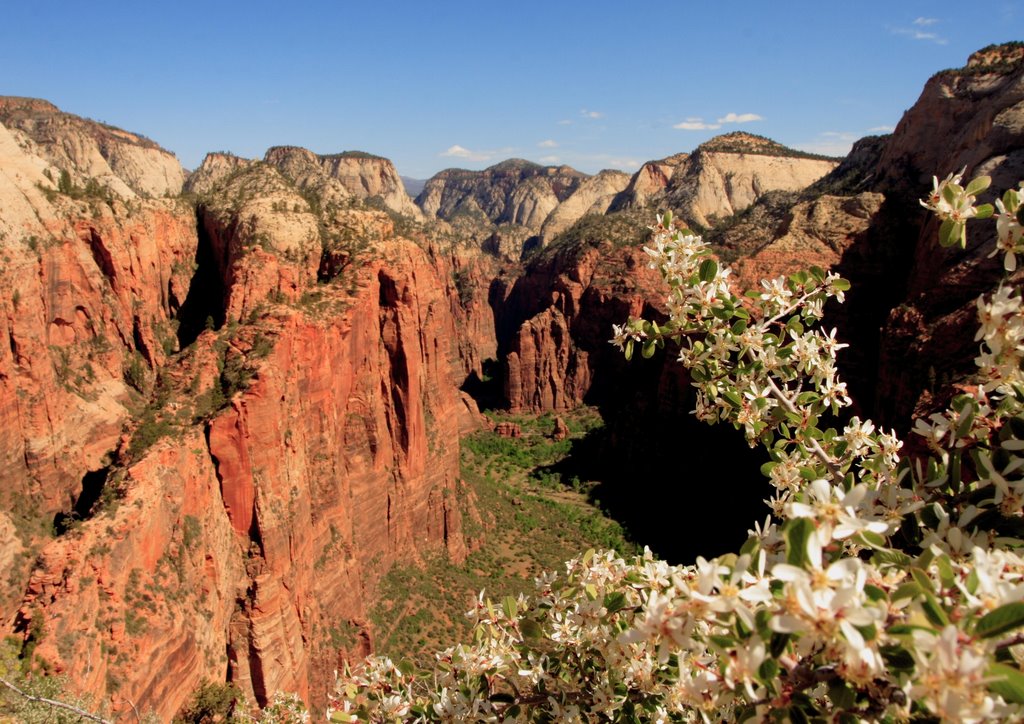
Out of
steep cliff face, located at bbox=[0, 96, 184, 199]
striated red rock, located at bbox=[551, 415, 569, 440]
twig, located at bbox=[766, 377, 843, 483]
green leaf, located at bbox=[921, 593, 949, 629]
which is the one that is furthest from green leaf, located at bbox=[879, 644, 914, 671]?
steep cliff face, located at bbox=[0, 96, 184, 199]

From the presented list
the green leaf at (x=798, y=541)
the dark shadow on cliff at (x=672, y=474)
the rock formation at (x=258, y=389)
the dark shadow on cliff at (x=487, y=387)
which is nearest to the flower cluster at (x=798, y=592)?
the green leaf at (x=798, y=541)

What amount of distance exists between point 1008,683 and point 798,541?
0.75 m

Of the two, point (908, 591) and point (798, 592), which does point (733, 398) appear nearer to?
point (908, 591)

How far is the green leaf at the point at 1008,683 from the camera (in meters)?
2.07

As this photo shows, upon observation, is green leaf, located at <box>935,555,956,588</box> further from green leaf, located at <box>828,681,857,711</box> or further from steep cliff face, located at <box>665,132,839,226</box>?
steep cliff face, located at <box>665,132,839,226</box>

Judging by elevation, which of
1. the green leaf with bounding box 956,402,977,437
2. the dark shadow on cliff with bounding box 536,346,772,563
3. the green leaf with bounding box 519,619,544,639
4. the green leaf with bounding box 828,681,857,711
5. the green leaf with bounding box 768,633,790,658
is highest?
the green leaf with bounding box 956,402,977,437

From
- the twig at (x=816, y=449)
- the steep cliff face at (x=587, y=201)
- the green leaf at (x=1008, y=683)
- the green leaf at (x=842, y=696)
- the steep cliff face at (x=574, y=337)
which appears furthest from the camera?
the steep cliff face at (x=587, y=201)

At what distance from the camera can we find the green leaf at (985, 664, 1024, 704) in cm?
207

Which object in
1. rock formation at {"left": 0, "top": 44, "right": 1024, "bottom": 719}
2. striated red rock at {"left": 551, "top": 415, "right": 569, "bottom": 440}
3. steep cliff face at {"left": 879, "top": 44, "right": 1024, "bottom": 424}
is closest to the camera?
rock formation at {"left": 0, "top": 44, "right": 1024, "bottom": 719}

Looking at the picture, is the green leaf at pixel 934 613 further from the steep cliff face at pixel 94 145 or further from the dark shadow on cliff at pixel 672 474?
the steep cliff face at pixel 94 145

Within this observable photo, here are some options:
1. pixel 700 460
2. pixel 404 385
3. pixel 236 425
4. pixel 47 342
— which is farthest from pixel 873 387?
pixel 47 342

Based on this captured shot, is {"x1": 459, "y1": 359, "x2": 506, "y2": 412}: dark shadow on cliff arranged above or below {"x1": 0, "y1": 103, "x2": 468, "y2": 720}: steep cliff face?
below

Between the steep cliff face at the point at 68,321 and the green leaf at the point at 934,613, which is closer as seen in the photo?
the green leaf at the point at 934,613

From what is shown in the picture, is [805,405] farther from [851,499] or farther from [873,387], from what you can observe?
[873,387]
